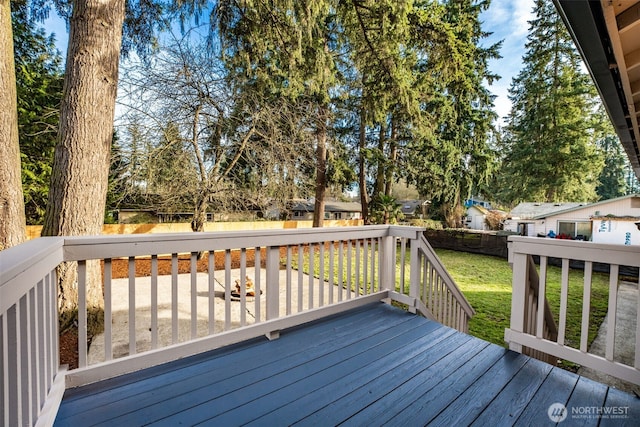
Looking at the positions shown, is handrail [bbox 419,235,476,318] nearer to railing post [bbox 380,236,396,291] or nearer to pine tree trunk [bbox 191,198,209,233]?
railing post [bbox 380,236,396,291]

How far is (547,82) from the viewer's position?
20.4m

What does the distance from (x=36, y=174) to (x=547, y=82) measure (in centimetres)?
2781

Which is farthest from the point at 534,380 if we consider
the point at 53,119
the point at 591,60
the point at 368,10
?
the point at 53,119

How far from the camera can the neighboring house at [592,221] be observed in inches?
533

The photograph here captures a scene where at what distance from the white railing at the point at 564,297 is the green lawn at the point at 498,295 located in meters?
2.71

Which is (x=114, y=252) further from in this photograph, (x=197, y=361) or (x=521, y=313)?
(x=521, y=313)

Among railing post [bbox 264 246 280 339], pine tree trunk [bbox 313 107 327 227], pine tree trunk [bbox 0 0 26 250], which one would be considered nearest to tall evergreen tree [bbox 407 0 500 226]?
pine tree trunk [bbox 313 107 327 227]

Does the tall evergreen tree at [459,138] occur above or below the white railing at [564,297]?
above

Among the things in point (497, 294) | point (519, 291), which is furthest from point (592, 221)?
point (519, 291)

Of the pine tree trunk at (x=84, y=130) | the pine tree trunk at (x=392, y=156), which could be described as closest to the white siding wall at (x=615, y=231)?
the pine tree trunk at (x=392, y=156)

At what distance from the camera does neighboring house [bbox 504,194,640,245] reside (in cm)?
1354

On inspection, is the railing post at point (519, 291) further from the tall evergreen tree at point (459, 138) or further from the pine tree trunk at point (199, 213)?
the tall evergreen tree at point (459, 138)

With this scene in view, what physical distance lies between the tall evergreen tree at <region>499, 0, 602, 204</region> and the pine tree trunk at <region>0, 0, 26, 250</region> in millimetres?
25256

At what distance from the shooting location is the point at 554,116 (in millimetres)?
19828
